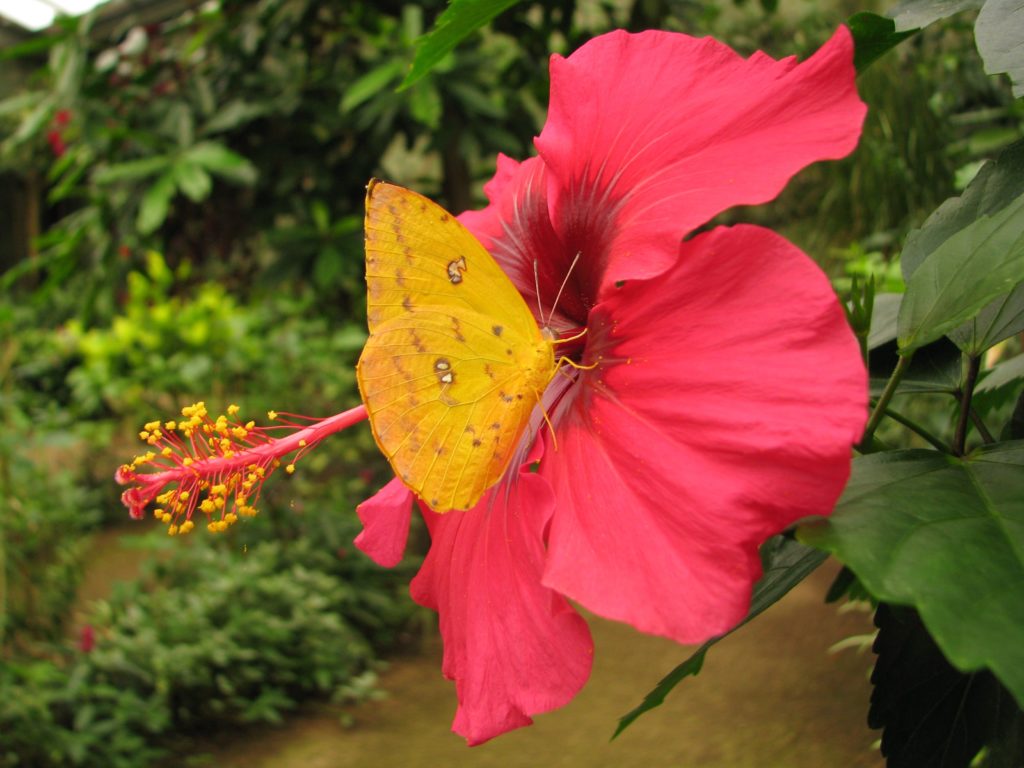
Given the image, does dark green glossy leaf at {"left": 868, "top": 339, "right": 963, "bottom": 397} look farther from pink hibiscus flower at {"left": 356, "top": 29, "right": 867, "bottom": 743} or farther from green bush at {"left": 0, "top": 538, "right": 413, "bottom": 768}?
green bush at {"left": 0, "top": 538, "right": 413, "bottom": 768}

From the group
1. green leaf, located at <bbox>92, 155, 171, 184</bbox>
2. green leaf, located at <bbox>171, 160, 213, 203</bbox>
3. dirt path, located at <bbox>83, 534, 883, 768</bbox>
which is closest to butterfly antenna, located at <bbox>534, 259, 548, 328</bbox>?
dirt path, located at <bbox>83, 534, 883, 768</bbox>

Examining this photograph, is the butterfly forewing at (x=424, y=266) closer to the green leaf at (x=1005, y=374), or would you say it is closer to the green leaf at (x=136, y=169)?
the green leaf at (x=1005, y=374)

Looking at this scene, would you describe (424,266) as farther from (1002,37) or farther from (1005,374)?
(1005,374)

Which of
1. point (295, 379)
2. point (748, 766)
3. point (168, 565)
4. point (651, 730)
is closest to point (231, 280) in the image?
point (295, 379)

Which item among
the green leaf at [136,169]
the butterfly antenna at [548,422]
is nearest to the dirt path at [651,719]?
the green leaf at [136,169]

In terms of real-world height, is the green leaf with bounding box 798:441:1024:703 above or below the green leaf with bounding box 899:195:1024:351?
below

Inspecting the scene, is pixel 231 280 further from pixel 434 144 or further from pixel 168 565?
pixel 434 144

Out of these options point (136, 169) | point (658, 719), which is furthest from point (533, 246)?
point (658, 719)
